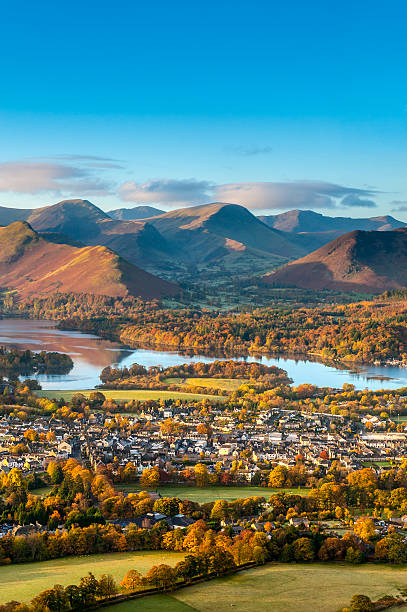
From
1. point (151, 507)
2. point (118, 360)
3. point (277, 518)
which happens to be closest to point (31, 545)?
point (151, 507)

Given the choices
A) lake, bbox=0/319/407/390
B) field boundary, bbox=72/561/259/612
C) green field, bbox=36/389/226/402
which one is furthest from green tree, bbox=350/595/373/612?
lake, bbox=0/319/407/390

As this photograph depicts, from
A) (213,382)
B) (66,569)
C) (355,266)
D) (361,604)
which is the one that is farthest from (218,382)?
(355,266)

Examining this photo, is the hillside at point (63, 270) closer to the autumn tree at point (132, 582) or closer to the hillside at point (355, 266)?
the hillside at point (355, 266)

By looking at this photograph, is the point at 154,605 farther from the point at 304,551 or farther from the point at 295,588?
the point at 304,551

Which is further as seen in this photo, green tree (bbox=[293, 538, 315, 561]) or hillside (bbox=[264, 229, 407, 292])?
hillside (bbox=[264, 229, 407, 292])

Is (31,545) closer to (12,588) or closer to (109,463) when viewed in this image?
(12,588)

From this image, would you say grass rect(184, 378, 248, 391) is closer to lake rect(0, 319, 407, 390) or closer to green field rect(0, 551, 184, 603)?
lake rect(0, 319, 407, 390)
